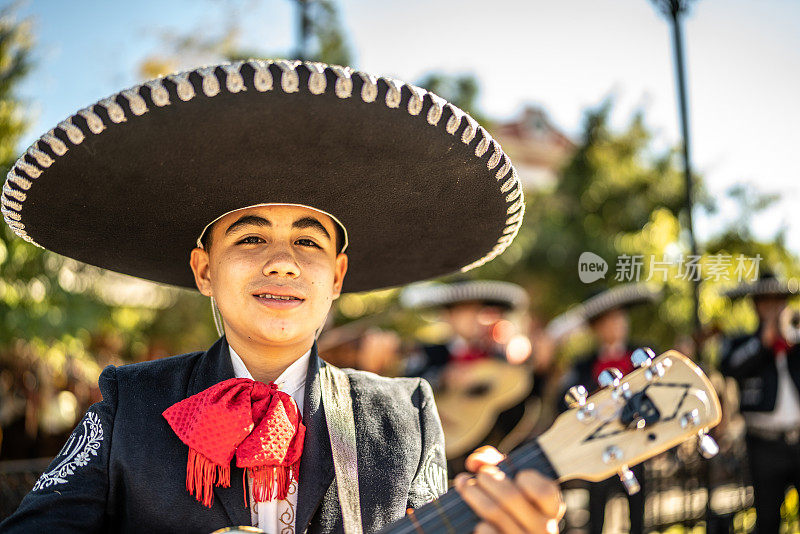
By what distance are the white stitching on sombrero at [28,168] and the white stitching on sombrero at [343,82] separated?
2.62 feet

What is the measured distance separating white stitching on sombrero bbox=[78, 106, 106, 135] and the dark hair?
563 mm

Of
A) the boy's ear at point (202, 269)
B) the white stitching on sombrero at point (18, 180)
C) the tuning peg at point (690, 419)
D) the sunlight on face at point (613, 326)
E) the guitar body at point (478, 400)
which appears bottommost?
the guitar body at point (478, 400)

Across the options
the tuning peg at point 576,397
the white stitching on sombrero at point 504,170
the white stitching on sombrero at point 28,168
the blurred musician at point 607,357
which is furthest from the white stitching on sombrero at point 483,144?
the blurred musician at point 607,357

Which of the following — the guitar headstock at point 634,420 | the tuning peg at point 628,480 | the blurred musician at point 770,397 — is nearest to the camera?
the tuning peg at point 628,480

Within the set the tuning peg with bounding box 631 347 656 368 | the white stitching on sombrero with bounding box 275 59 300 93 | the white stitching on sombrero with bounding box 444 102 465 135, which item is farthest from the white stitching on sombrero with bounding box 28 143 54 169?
the tuning peg with bounding box 631 347 656 368

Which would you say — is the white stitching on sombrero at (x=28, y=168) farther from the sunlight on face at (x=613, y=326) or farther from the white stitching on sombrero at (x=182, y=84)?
the sunlight on face at (x=613, y=326)

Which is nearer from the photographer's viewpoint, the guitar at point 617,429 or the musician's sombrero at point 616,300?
the guitar at point 617,429

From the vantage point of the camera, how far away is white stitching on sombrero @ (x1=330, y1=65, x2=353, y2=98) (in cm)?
141

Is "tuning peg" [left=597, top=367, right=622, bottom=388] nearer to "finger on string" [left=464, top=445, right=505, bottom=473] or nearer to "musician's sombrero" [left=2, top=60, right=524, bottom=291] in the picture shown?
"finger on string" [left=464, top=445, right=505, bottom=473]

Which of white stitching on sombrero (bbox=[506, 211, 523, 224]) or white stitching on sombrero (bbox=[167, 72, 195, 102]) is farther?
white stitching on sombrero (bbox=[506, 211, 523, 224])

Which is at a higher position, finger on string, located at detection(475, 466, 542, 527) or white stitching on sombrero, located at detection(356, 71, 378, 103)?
white stitching on sombrero, located at detection(356, 71, 378, 103)

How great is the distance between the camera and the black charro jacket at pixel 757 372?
4.84m

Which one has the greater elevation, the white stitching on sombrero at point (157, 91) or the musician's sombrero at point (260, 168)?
the white stitching on sombrero at point (157, 91)

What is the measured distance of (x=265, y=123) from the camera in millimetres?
1505
